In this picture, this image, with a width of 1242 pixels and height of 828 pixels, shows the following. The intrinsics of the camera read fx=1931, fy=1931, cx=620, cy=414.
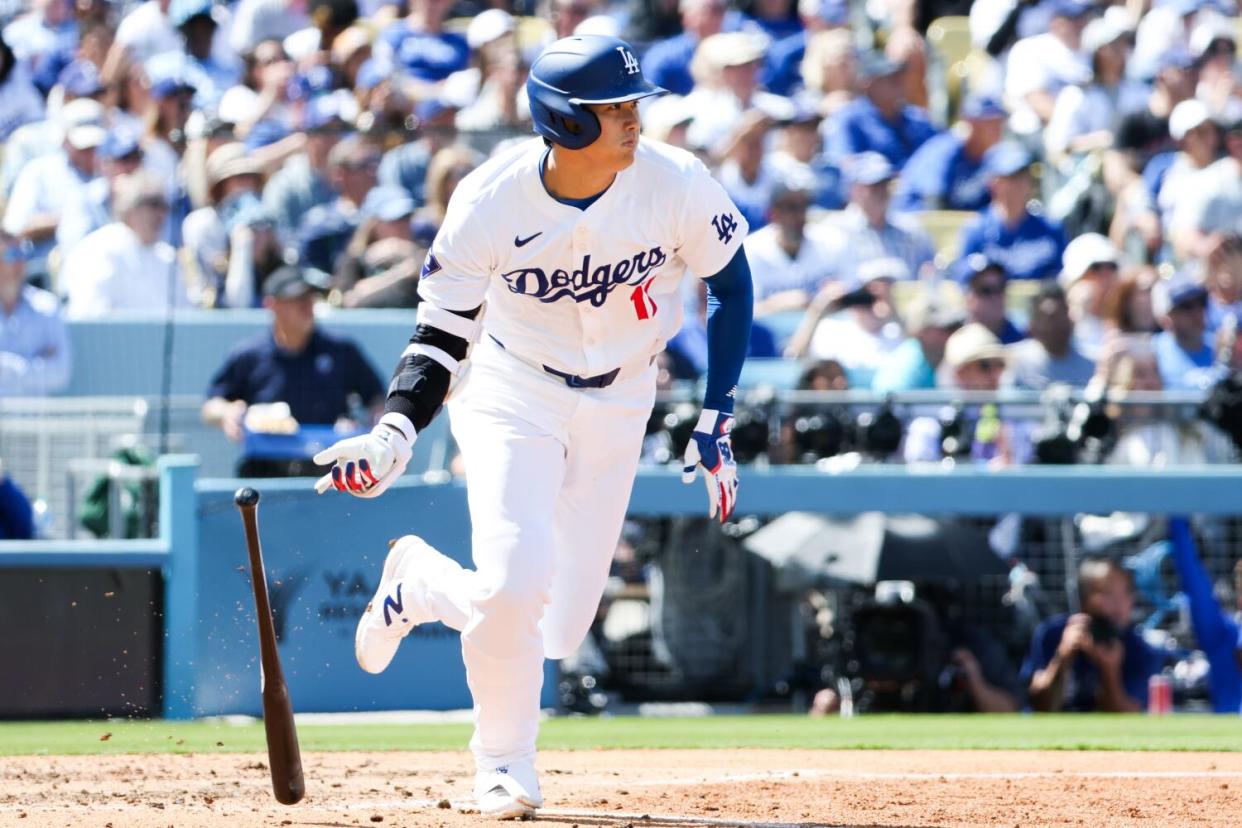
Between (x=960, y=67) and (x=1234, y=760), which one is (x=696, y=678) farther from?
(x=960, y=67)

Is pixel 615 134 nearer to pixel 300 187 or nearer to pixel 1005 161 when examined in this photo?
pixel 300 187

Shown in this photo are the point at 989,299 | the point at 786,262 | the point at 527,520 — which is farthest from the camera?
the point at 786,262

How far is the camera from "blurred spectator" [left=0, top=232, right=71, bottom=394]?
9.77 m

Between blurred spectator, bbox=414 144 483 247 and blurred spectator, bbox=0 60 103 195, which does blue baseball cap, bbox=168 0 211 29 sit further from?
blurred spectator, bbox=414 144 483 247

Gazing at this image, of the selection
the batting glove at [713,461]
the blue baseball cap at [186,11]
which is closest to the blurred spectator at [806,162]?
the blue baseball cap at [186,11]

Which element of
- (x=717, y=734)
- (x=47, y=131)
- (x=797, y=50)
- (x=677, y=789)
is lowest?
(x=677, y=789)

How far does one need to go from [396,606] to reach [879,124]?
7823 mm

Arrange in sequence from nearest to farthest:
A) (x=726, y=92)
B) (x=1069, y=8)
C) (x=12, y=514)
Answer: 1. (x=12, y=514)
2. (x=726, y=92)
3. (x=1069, y=8)

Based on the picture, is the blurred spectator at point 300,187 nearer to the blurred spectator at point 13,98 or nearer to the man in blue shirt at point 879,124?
the blurred spectator at point 13,98

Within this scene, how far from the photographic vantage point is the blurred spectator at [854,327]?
10.7 m

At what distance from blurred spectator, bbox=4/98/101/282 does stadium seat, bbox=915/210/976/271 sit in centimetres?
514

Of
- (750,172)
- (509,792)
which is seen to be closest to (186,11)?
(750,172)

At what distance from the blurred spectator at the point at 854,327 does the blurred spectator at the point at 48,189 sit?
429cm

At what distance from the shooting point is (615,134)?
195 inches
